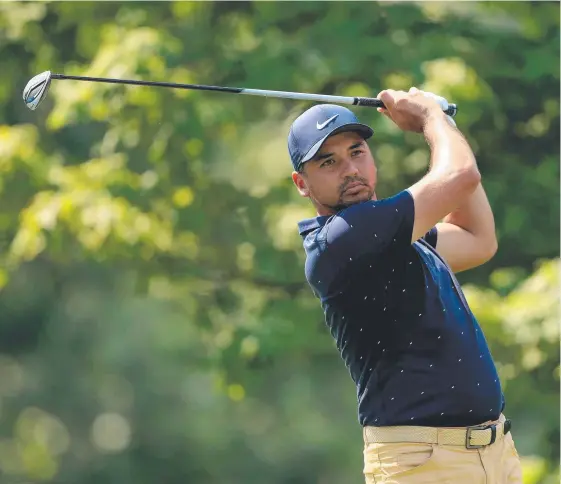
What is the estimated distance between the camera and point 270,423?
16.9 m

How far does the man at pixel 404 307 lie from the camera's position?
11.5 ft

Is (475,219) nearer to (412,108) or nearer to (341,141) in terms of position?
(412,108)

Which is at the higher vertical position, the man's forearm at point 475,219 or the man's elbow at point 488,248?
the man's forearm at point 475,219

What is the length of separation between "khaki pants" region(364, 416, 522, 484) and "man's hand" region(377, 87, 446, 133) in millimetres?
912

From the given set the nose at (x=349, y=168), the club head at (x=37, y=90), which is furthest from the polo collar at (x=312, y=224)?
the club head at (x=37, y=90)

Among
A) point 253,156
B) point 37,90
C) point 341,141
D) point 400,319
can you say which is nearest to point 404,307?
point 400,319

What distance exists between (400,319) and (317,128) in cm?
59

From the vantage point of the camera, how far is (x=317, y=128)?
3643 mm

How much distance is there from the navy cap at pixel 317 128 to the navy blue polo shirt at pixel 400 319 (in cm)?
21

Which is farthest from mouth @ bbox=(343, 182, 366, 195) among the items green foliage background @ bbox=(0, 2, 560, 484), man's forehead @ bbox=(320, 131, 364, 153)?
green foliage background @ bbox=(0, 2, 560, 484)

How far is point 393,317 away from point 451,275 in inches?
10.2

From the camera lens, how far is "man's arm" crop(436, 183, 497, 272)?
4.06 metres

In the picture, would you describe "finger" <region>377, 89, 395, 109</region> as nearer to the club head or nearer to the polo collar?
the polo collar

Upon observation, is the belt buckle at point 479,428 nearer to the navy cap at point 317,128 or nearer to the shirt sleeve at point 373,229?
the shirt sleeve at point 373,229
